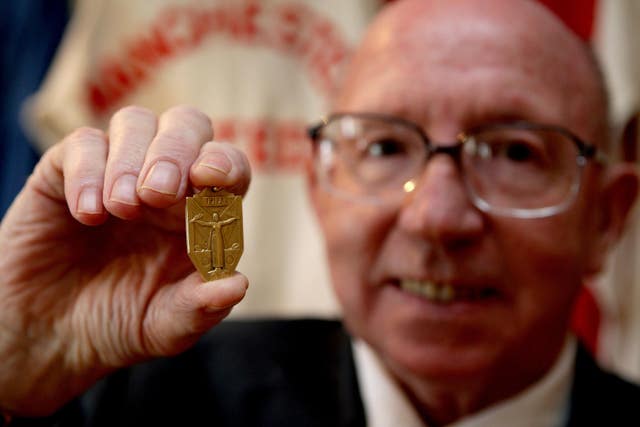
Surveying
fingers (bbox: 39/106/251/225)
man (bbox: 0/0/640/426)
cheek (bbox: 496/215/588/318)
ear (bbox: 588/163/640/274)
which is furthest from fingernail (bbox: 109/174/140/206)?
ear (bbox: 588/163/640/274)

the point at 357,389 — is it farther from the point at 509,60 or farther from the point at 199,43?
the point at 199,43

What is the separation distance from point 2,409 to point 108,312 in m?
0.15

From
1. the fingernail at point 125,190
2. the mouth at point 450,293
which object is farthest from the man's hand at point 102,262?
the mouth at point 450,293

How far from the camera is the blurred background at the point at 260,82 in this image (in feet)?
4.18

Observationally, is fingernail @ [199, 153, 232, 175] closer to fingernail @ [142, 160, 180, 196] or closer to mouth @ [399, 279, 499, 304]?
fingernail @ [142, 160, 180, 196]

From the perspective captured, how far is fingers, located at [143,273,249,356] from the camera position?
18.2 inches

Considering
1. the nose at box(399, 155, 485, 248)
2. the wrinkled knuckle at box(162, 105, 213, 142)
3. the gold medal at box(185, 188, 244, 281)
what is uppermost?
the wrinkled knuckle at box(162, 105, 213, 142)

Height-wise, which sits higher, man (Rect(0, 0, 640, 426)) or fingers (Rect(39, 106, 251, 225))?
fingers (Rect(39, 106, 251, 225))

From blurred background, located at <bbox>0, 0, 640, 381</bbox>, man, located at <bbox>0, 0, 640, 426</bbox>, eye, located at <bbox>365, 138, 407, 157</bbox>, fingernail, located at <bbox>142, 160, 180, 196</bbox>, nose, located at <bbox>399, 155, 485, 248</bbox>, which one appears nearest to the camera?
fingernail, located at <bbox>142, 160, 180, 196</bbox>

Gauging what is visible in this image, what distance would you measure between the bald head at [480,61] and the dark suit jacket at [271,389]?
42 centimetres

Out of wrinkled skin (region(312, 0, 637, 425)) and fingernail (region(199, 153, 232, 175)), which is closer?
fingernail (region(199, 153, 232, 175))

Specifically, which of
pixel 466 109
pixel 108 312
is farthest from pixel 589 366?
pixel 108 312

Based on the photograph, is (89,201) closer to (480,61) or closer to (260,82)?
(480,61)

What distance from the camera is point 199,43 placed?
4.55 feet
